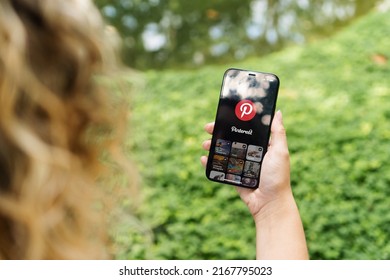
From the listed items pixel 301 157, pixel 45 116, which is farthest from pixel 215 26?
pixel 45 116

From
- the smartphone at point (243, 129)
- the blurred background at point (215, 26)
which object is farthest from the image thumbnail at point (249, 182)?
the blurred background at point (215, 26)

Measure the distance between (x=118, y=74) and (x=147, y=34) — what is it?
3.88 metres

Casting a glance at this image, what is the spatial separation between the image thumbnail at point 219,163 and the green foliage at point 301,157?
84 centimetres

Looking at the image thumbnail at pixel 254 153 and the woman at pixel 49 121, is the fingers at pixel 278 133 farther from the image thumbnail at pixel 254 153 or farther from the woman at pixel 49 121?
the woman at pixel 49 121

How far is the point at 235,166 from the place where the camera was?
6.16 ft

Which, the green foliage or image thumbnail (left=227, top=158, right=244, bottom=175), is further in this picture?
the green foliage

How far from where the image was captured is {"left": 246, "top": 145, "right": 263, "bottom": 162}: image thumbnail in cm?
187

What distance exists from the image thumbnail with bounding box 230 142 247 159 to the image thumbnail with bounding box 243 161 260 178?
1.7 inches

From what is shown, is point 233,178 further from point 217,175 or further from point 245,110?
point 245,110

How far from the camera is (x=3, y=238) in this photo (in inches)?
36.4

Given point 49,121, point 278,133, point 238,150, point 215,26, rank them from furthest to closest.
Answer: point 215,26
point 238,150
point 278,133
point 49,121

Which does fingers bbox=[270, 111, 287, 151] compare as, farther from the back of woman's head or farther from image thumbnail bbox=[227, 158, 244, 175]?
the back of woman's head

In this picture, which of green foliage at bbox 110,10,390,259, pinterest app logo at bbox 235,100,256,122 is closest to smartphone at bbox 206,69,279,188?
pinterest app logo at bbox 235,100,256,122

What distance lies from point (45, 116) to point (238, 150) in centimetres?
109
